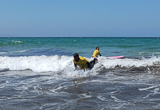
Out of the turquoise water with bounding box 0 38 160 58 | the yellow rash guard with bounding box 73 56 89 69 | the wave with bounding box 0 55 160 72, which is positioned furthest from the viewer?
the turquoise water with bounding box 0 38 160 58

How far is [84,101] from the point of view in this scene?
620 centimetres

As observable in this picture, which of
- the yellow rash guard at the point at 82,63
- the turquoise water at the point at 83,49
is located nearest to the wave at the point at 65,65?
the yellow rash guard at the point at 82,63

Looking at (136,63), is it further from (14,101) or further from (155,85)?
(14,101)

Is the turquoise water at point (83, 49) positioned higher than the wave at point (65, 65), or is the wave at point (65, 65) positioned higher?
the turquoise water at point (83, 49)

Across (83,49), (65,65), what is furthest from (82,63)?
(83,49)

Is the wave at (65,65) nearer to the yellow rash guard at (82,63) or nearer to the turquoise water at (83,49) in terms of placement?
the yellow rash guard at (82,63)

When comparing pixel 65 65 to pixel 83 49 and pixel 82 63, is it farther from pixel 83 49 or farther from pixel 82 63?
pixel 83 49

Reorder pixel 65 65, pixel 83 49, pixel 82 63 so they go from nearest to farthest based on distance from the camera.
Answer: pixel 82 63 < pixel 65 65 < pixel 83 49

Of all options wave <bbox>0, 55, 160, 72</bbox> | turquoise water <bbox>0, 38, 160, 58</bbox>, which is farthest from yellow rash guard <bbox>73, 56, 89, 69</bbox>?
turquoise water <bbox>0, 38, 160, 58</bbox>

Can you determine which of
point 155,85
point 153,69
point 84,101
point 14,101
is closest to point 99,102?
point 84,101

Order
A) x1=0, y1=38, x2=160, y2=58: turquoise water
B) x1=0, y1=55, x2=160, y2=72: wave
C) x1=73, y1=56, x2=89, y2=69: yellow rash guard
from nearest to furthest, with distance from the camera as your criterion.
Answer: x1=73, y1=56, x2=89, y2=69: yellow rash guard → x1=0, y1=55, x2=160, y2=72: wave → x1=0, y1=38, x2=160, y2=58: turquoise water

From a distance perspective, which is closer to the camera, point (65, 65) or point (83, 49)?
point (65, 65)

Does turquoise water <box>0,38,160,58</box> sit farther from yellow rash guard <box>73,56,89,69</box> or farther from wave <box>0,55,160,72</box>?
yellow rash guard <box>73,56,89,69</box>

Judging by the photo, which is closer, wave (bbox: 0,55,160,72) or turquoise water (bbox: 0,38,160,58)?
wave (bbox: 0,55,160,72)
